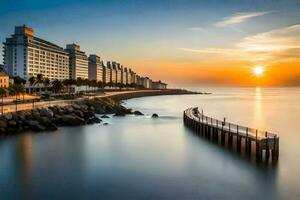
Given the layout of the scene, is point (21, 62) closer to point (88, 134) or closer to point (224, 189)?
point (88, 134)

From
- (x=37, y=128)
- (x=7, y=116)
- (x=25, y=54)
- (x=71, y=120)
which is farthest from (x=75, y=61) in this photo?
(x=37, y=128)

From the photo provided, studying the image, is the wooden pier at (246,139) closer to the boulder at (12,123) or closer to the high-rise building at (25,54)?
the boulder at (12,123)

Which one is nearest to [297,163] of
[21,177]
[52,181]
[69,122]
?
[52,181]

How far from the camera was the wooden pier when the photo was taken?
26.6m

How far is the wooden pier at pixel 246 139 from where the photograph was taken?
2662cm

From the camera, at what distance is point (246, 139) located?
29.0 m

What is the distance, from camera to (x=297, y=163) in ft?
88.5

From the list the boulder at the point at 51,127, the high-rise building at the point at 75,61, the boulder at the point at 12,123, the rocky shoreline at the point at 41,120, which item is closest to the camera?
the rocky shoreline at the point at 41,120

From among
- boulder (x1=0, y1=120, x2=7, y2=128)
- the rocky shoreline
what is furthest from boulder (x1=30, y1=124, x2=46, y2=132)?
boulder (x1=0, y1=120, x2=7, y2=128)

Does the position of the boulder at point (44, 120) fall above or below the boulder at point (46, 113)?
below

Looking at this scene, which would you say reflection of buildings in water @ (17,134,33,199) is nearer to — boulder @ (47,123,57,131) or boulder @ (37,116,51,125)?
boulder @ (47,123,57,131)

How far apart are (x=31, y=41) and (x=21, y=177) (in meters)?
128

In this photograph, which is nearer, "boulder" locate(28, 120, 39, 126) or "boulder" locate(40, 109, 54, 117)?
"boulder" locate(28, 120, 39, 126)

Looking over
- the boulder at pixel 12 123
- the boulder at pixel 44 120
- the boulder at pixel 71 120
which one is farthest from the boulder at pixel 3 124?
the boulder at pixel 71 120
